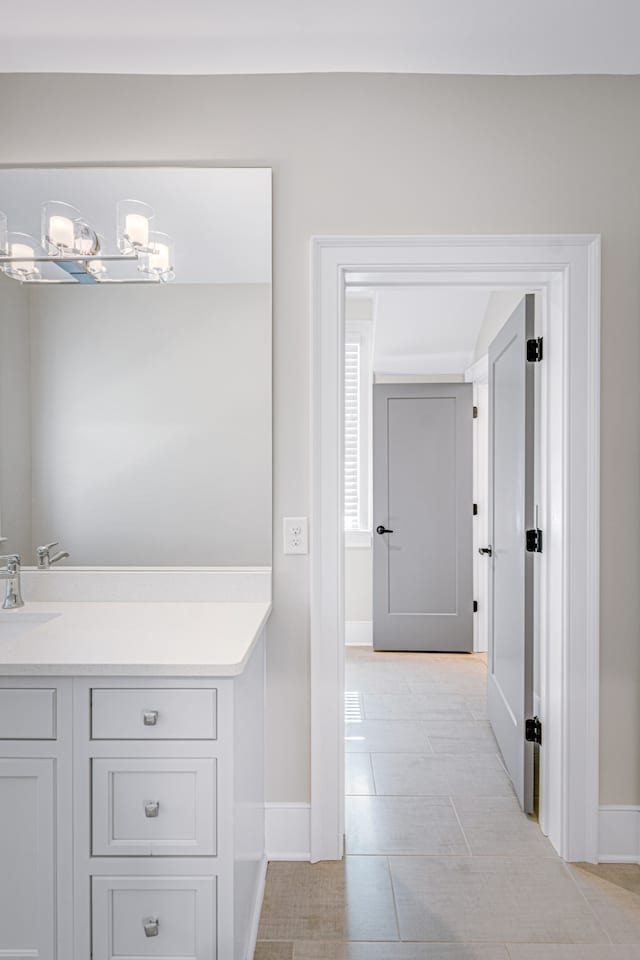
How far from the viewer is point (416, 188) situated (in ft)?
6.94

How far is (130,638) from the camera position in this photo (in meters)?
1.71

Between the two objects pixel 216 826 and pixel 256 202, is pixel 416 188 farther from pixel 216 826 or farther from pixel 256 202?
pixel 216 826

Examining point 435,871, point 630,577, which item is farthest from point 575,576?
point 435,871

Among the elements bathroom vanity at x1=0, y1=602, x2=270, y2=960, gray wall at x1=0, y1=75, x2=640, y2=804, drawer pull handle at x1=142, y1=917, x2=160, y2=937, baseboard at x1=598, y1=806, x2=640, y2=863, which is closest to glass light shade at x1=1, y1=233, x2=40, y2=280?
gray wall at x1=0, y1=75, x2=640, y2=804

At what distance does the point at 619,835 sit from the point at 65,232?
107 inches

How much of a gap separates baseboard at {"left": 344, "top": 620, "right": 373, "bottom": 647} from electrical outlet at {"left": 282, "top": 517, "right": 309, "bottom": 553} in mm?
2825

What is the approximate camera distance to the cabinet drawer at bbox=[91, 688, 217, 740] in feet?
4.77

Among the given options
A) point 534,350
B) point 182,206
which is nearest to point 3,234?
point 182,206

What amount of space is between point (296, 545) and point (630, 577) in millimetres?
1133

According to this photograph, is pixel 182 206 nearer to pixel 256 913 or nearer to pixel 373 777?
pixel 256 913

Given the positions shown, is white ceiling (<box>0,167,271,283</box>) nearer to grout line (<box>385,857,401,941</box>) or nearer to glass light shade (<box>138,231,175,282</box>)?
glass light shade (<box>138,231,175,282</box>)

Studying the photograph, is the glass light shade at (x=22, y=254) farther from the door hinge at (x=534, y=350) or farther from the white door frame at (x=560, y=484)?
the door hinge at (x=534, y=350)

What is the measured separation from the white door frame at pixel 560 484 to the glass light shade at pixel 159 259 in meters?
0.49

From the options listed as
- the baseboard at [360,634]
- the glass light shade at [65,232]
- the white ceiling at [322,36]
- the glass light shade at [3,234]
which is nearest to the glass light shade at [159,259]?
the glass light shade at [65,232]
